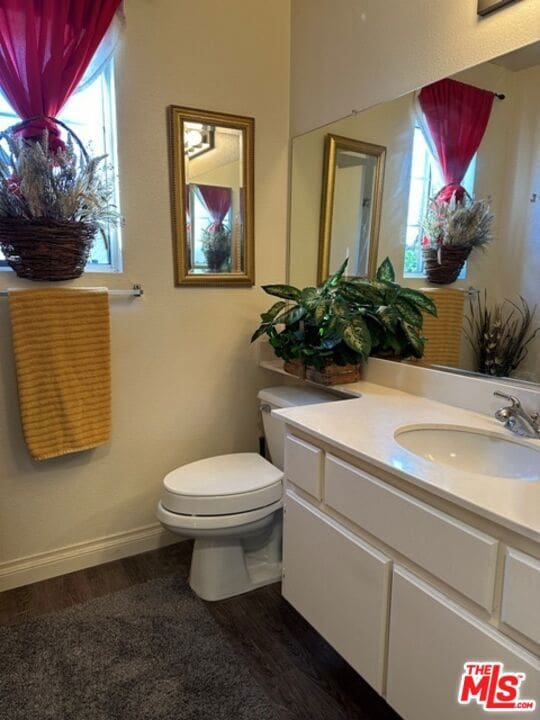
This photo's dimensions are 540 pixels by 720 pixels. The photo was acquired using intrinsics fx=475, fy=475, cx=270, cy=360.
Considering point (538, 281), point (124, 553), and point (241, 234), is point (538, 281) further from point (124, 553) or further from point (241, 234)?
point (124, 553)

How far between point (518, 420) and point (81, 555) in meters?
1.80

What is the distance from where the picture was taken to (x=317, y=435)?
130 centimetres

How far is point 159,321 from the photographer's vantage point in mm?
2070

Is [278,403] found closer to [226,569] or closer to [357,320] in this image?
[357,320]

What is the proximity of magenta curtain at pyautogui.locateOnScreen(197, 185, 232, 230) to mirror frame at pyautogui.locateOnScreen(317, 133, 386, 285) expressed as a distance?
0.44 m

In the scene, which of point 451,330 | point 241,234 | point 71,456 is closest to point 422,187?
point 451,330

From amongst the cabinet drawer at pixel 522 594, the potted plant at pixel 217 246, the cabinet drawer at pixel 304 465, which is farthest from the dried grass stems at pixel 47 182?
the cabinet drawer at pixel 522 594

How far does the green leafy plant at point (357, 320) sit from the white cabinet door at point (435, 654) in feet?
2.70

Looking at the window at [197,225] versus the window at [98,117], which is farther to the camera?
the window at [197,225]

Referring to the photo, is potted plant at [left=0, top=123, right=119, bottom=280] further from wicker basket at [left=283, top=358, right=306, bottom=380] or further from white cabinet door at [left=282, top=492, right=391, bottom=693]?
white cabinet door at [left=282, top=492, right=391, bottom=693]

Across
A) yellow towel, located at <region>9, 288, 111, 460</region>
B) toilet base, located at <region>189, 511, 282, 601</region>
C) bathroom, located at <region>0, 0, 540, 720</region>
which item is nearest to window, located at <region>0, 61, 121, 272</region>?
bathroom, located at <region>0, 0, 540, 720</region>

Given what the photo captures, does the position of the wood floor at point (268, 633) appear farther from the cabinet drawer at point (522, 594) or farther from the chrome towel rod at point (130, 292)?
the chrome towel rod at point (130, 292)

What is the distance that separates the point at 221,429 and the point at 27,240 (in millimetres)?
1175

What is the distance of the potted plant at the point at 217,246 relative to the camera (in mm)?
2121
